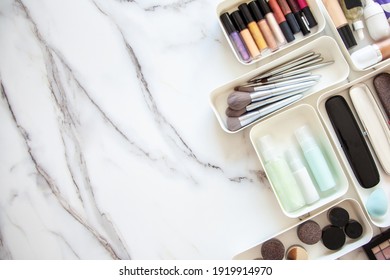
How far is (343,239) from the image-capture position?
3.24ft

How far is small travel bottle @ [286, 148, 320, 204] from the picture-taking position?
3.20 ft

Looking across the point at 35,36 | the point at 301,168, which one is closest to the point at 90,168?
the point at 35,36

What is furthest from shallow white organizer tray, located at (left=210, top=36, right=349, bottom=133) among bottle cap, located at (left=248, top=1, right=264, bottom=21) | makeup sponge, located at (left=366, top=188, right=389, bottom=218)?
makeup sponge, located at (left=366, top=188, right=389, bottom=218)

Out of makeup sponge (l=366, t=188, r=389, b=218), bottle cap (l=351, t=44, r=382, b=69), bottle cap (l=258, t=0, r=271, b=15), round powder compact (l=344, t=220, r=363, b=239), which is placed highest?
bottle cap (l=258, t=0, r=271, b=15)

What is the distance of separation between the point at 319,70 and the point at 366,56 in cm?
10

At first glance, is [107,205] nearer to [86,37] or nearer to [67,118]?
[67,118]

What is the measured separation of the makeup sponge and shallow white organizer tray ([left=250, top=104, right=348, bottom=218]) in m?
0.07

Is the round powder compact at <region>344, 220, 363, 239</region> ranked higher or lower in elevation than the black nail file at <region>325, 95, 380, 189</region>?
lower

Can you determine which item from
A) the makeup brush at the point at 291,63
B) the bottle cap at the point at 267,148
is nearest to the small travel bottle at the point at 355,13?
the makeup brush at the point at 291,63

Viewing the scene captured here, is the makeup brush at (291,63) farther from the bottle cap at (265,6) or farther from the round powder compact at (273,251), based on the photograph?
the round powder compact at (273,251)

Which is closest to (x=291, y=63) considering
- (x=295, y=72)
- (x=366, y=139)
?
(x=295, y=72)

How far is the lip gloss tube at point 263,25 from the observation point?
3.32 ft

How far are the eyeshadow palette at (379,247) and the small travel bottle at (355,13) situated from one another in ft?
1.45

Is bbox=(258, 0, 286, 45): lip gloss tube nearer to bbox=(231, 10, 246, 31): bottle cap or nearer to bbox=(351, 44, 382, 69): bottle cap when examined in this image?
bbox=(231, 10, 246, 31): bottle cap
